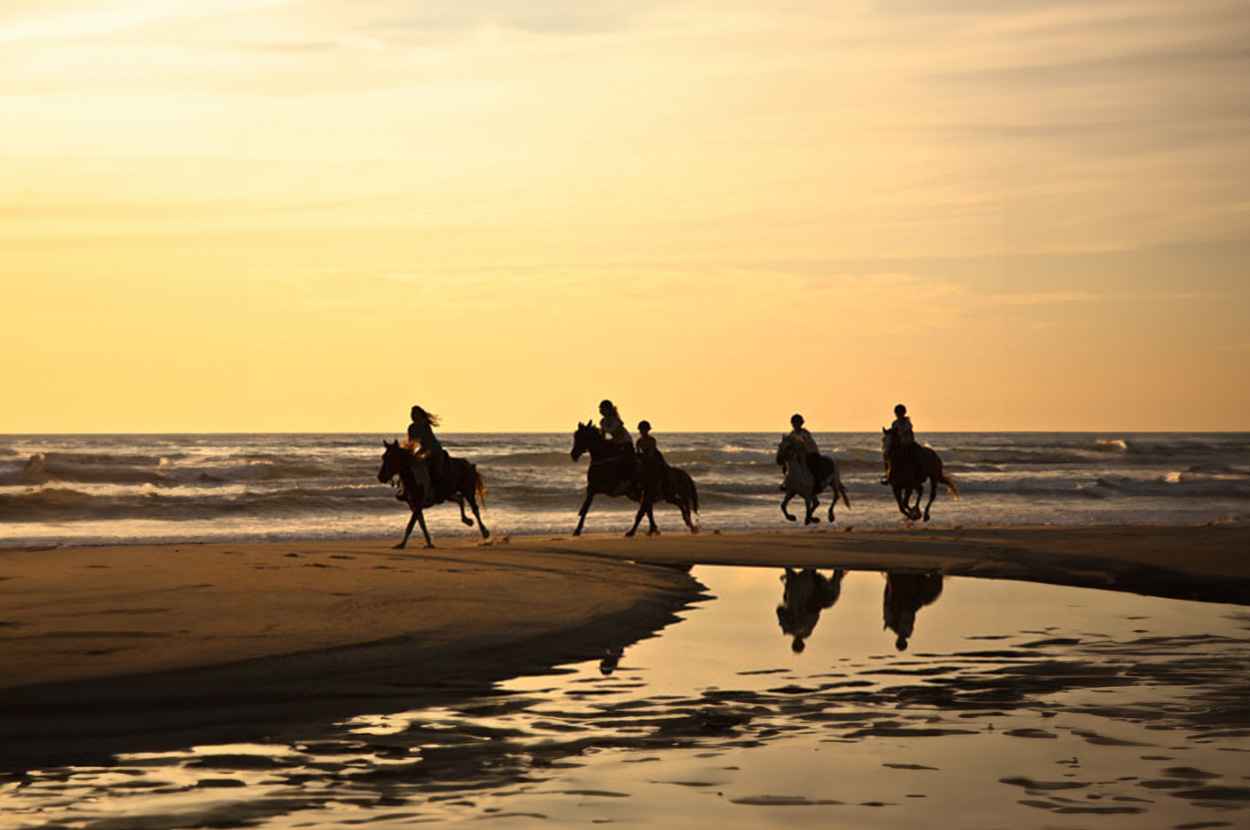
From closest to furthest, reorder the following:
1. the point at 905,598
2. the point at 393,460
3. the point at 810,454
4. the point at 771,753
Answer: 1. the point at 771,753
2. the point at 905,598
3. the point at 393,460
4. the point at 810,454

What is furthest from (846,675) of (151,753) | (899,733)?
(151,753)

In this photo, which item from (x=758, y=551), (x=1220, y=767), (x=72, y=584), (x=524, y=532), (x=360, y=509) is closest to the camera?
(x=1220, y=767)

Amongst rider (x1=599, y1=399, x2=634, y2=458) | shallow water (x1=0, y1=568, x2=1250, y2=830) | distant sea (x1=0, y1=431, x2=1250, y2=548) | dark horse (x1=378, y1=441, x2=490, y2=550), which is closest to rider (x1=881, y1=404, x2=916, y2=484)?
distant sea (x1=0, y1=431, x2=1250, y2=548)

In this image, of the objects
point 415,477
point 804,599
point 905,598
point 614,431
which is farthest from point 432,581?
point 614,431

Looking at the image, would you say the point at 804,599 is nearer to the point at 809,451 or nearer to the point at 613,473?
the point at 613,473

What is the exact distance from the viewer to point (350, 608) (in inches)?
582

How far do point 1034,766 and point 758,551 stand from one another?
15.0m

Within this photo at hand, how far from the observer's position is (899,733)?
29.7 ft

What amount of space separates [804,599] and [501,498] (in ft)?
94.1

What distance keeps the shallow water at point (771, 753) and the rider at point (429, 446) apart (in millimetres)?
11126

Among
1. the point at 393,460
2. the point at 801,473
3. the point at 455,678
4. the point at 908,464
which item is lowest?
the point at 455,678

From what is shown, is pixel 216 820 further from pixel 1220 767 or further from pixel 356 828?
pixel 1220 767

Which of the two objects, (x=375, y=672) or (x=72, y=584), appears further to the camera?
(x=72, y=584)

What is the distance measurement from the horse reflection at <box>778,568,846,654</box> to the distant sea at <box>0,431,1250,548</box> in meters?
11.8
